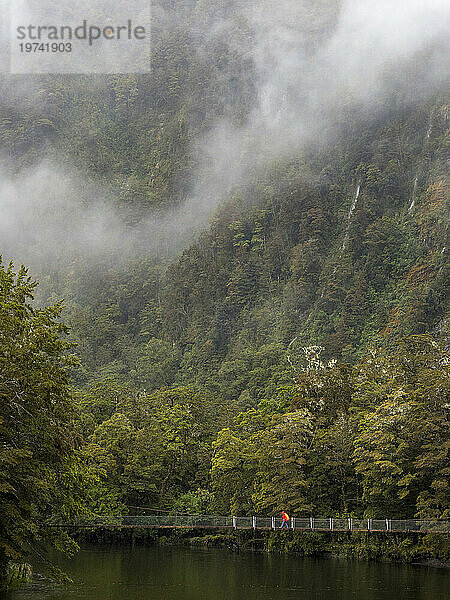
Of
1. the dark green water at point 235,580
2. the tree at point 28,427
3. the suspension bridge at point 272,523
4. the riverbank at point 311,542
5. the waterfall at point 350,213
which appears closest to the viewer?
the tree at point 28,427

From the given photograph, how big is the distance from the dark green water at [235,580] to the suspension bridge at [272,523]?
196 centimetres

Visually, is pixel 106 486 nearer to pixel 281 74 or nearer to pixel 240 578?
pixel 240 578

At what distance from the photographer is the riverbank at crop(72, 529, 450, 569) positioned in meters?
43.0

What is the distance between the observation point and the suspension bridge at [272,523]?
4144 centimetres

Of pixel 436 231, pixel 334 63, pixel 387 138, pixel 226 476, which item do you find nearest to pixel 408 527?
pixel 226 476

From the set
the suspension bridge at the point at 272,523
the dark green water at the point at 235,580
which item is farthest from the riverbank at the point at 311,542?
the dark green water at the point at 235,580

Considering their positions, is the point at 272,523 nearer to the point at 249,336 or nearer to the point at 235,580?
the point at 235,580

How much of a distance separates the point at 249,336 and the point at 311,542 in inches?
3147

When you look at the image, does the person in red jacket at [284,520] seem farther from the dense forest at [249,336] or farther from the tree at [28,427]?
the tree at [28,427]

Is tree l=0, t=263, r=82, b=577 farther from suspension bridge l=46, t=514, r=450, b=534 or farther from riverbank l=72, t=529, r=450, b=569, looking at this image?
riverbank l=72, t=529, r=450, b=569

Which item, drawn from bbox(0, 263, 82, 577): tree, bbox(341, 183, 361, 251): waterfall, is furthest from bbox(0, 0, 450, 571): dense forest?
bbox(341, 183, 361, 251): waterfall

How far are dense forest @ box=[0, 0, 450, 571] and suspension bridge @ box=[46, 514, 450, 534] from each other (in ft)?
4.12

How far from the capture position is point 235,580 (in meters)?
37.1

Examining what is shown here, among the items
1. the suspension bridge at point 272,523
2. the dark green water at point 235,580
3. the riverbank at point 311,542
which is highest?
the suspension bridge at point 272,523
